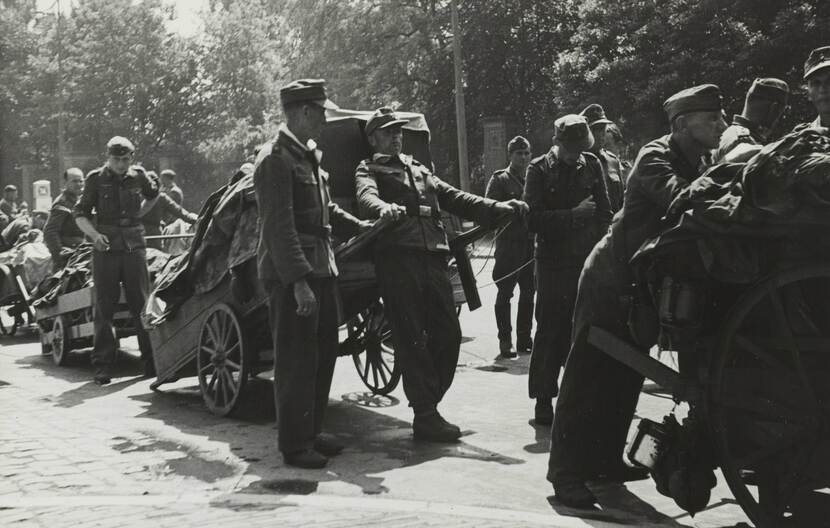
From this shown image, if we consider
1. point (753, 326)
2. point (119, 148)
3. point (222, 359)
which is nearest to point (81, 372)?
point (119, 148)

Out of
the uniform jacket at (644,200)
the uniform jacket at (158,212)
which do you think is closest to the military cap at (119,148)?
the uniform jacket at (158,212)

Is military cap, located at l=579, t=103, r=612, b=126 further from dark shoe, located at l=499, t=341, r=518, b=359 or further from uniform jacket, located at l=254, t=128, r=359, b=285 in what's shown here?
uniform jacket, located at l=254, t=128, r=359, b=285

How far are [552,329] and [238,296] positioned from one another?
227 cm

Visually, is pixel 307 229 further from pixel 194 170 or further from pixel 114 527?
pixel 194 170

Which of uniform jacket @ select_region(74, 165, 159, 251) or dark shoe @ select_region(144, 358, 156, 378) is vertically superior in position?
uniform jacket @ select_region(74, 165, 159, 251)

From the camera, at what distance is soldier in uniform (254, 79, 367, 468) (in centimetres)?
620

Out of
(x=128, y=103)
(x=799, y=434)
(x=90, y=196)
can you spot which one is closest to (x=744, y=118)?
(x=799, y=434)

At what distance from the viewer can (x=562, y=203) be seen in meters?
7.48

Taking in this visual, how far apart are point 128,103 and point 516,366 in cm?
5117

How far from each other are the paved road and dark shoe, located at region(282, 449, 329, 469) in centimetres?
6

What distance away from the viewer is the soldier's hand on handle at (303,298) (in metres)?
6.18

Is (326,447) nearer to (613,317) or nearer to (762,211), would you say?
(613,317)

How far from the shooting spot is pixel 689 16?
85.9 feet

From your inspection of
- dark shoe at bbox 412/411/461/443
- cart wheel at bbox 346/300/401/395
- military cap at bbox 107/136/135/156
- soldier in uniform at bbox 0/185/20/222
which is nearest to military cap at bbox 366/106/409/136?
cart wheel at bbox 346/300/401/395
